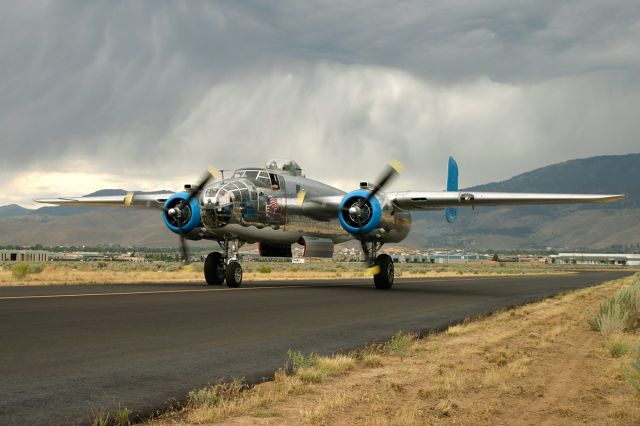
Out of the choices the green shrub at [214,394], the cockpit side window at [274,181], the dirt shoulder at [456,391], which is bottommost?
the dirt shoulder at [456,391]

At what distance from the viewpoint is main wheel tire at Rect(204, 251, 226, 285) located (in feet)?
99.9

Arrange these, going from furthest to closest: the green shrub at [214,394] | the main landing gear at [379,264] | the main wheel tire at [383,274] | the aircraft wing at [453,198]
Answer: the main wheel tire at [383,274]
the main landing gear at [379,264]
the aircraft wing at [453,198]
the green shrub at [214,394]

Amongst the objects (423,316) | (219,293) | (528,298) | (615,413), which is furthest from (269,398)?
(528,298)

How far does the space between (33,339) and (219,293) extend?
12.8m

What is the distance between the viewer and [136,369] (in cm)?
966

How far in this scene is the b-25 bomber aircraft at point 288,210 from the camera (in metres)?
27.3

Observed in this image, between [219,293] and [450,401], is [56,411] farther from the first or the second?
[219,293]

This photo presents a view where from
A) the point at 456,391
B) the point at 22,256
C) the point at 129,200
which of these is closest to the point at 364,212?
the point at 129,200

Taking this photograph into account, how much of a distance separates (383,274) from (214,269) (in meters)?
7.75

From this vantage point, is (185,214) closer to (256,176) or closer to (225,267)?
(225,267)

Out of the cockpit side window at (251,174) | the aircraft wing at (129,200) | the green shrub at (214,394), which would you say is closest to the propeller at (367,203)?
the cockpit side window at (251,174)

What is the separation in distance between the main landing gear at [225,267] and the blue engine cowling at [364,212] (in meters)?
4.73

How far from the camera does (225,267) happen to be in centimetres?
3031

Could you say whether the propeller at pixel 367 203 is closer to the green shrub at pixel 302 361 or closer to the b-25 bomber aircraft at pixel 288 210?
the b-25 bomber aircraft at pixel 288 210
